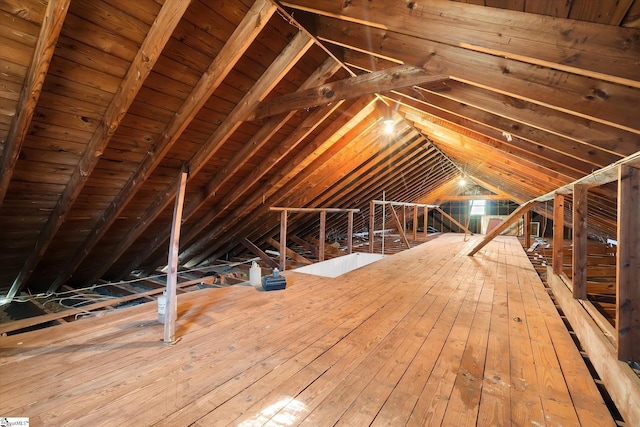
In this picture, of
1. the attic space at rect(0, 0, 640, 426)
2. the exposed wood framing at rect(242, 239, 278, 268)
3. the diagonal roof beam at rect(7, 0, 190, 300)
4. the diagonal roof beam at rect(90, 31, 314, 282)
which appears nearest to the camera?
the attic space at rect(0, 0, 640, 426)

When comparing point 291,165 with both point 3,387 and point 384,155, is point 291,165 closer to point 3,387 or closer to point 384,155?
point 384,155

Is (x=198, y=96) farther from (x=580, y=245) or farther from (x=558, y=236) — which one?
(x=558, y=236)

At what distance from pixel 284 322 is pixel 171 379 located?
0.93 meters

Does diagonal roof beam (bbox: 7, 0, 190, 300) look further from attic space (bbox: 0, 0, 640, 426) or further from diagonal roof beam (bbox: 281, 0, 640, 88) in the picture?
diagonal roof beam (bbox: 281, 0, 640, 88)

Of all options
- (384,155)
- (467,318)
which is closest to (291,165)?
(384,155)

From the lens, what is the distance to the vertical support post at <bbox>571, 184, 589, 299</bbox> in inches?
101

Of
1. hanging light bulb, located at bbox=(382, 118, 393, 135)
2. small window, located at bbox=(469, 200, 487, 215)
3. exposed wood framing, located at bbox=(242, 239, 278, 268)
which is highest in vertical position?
hanging light bulb, located at bbox=(382, 118, 393, 135)

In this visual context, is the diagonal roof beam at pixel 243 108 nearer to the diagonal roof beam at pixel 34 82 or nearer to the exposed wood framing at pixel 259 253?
the diagonal roof beam at pixel 34 82

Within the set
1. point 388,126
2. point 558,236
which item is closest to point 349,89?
point 388,126

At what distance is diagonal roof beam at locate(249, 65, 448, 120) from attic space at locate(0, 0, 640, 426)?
18 mm

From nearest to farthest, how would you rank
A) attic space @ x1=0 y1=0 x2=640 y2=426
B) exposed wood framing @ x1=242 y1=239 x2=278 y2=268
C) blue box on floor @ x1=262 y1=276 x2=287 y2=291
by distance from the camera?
1. attic space @ x1=0 y1=0 x2=640 y2=426
2. blue box on floor @ x1=262 y1=276 x2=287 y2=291
3. exposed wood framing @ x1=242 y1=239 x2=278 y2=268

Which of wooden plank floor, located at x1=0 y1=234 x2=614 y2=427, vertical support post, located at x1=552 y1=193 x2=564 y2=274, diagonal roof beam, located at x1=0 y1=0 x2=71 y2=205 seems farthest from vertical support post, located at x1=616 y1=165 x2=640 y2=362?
diagonal roof beam, located at x1=0 y1=0 x2=71 y2=205

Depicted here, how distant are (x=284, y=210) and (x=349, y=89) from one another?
187 centimetres

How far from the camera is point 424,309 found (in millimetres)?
2691
